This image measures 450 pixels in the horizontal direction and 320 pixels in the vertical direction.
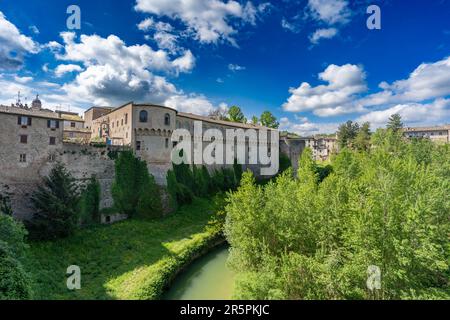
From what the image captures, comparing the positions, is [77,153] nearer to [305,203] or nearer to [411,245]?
[305,203]

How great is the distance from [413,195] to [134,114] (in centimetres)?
3050

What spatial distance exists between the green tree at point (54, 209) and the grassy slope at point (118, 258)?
3.25 feet

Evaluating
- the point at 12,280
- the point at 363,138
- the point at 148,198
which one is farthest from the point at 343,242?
the point at 363,138

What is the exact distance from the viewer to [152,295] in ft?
55.7

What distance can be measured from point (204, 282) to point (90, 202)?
1578 cm

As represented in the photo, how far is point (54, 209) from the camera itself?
21.9m

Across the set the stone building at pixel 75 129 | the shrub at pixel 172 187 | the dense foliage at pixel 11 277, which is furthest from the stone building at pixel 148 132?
the dense foliage at pixel 11 277

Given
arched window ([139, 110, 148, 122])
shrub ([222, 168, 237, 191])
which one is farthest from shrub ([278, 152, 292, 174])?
arched window ([139, 110, 148, 122])

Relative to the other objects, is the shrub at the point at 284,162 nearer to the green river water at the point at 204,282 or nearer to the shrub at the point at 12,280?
the green river water at the point at 204,282

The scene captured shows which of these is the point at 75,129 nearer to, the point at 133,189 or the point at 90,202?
the point at 133,189

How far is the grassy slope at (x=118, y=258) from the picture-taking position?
1697cm

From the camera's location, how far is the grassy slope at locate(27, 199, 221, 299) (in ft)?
55.7
